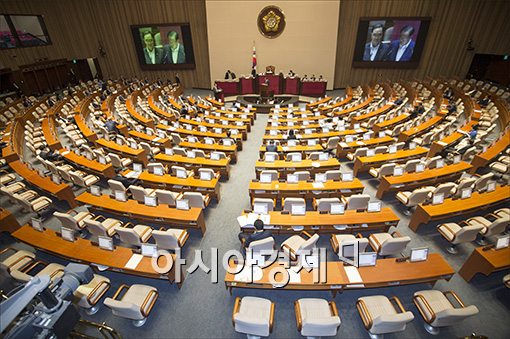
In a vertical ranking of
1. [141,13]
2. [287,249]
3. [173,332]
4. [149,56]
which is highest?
[141,13]

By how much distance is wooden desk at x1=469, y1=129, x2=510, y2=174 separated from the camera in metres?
8.66

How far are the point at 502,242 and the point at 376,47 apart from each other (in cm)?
2006

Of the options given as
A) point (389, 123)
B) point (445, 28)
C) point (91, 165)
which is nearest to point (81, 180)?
point (91, 165)

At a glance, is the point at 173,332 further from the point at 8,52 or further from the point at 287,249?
the point at 8,52

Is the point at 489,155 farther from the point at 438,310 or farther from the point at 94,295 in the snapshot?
the point at 94,295

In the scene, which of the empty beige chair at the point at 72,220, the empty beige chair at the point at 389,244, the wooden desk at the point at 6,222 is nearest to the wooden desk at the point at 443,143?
the empty beige chair at the point at 389,244

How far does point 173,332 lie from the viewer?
4.94 metres

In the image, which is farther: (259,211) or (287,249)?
(259,211)

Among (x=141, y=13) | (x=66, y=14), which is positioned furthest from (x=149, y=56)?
(x=66, y=14)

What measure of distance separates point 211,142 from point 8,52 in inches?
784

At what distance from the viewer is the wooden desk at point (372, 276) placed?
16.3ft

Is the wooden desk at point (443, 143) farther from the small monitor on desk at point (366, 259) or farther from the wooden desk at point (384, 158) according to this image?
the small monitor on desk at point (366, 259)

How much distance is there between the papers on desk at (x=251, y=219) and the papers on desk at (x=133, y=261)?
2383 millimetres

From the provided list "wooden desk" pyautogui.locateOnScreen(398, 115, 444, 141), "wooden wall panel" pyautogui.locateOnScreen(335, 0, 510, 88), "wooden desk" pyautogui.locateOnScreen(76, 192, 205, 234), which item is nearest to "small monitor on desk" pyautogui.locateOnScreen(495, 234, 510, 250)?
"wooden desk" pyautogui.locateOnScreen(398, 115, 444, 141)
